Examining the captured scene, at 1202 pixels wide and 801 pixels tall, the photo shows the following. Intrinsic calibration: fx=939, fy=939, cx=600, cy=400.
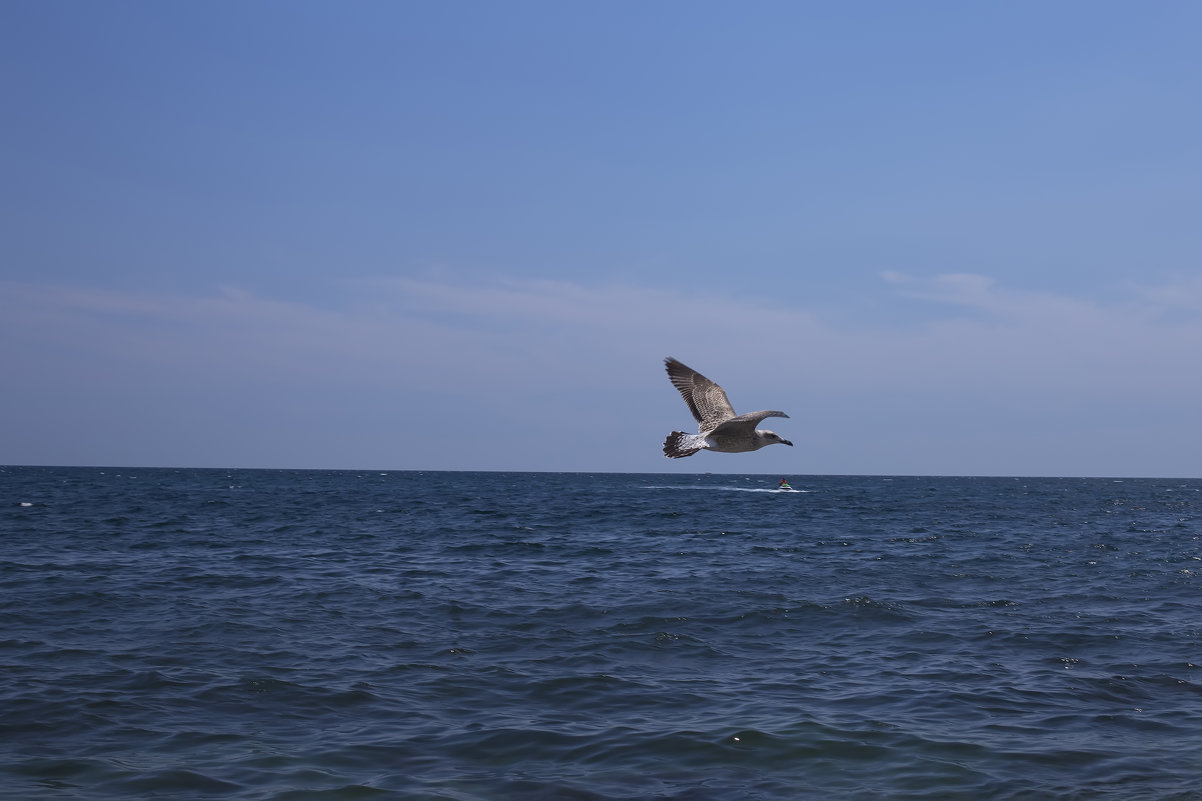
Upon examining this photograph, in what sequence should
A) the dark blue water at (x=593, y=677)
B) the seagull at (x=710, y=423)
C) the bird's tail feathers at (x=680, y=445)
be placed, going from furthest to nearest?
the seagull at (x=710, y=423) → the bird's tail feathers at (x=680, y=445) → the dark blue water at (x=593, y=677)

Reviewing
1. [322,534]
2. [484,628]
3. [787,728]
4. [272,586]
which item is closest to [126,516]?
[322,534]

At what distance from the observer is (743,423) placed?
11961 mm

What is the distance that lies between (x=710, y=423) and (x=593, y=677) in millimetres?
3753

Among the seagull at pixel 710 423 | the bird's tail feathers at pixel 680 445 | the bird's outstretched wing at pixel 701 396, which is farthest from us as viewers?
the bird's outstretched wing at pixel 701 396

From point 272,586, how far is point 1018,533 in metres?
29.9

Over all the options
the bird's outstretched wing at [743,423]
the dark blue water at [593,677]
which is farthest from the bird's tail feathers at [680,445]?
the dark blue water at [593,677]

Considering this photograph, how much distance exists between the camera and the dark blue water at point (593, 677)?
8.80 m

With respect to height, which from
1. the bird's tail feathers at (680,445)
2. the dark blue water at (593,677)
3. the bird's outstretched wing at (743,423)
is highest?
the bird's outstretched wing at (743,423)

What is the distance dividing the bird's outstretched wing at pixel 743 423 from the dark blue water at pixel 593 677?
10.7 ft

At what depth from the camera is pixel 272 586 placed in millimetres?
19812

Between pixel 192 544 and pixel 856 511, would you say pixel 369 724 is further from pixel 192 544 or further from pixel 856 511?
pixel 856 511

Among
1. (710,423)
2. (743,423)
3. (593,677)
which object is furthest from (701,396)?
(593,677)

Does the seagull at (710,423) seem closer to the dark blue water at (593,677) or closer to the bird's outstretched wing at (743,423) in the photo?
the bird's outstretched wing at (743,423)

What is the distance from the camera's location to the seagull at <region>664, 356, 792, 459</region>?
38.6 feet
